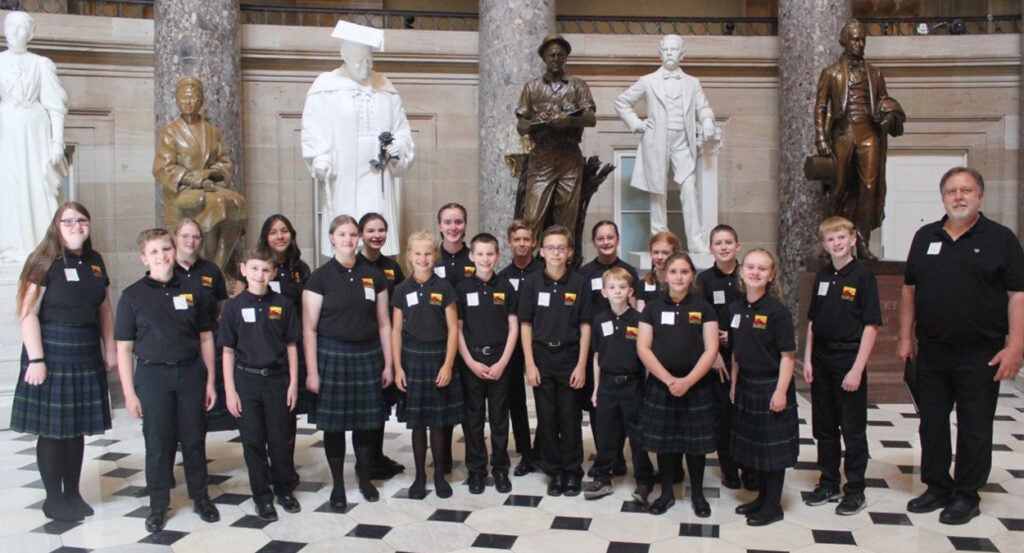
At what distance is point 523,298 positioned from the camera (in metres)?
4.82

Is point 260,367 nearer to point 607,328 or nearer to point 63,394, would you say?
point 63,394

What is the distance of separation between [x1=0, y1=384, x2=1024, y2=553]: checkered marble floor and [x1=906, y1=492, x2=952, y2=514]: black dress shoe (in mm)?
60

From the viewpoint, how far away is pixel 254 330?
4410mm

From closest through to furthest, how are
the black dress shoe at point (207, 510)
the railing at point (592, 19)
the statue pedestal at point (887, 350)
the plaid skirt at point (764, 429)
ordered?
the plaid skirt at point (764, 429) → the black dress shoe at point (207, 510) → the statue pedestal at point (887, 350) → the railing at point (592, 19)

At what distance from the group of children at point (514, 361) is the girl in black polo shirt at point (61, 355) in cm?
26

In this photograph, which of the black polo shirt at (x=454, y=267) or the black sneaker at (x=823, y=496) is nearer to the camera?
the black sneaker at (x=823, y=496)

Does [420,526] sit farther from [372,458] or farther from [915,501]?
[915,501]

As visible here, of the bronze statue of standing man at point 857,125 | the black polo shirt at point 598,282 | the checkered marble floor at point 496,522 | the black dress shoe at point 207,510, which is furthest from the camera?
the bronze statue of standing man at point 857,125

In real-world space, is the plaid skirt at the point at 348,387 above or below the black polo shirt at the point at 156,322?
below

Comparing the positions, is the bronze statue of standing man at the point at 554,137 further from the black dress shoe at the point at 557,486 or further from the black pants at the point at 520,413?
the black dress shoe at the point at 557,486

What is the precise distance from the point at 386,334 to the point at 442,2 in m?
8.62

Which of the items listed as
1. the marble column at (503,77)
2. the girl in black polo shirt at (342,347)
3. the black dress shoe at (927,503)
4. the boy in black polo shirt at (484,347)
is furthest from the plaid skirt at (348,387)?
the marble column at (503,77)

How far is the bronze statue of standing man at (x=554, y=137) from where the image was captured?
6445 mm

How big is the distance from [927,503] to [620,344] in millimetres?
1655
